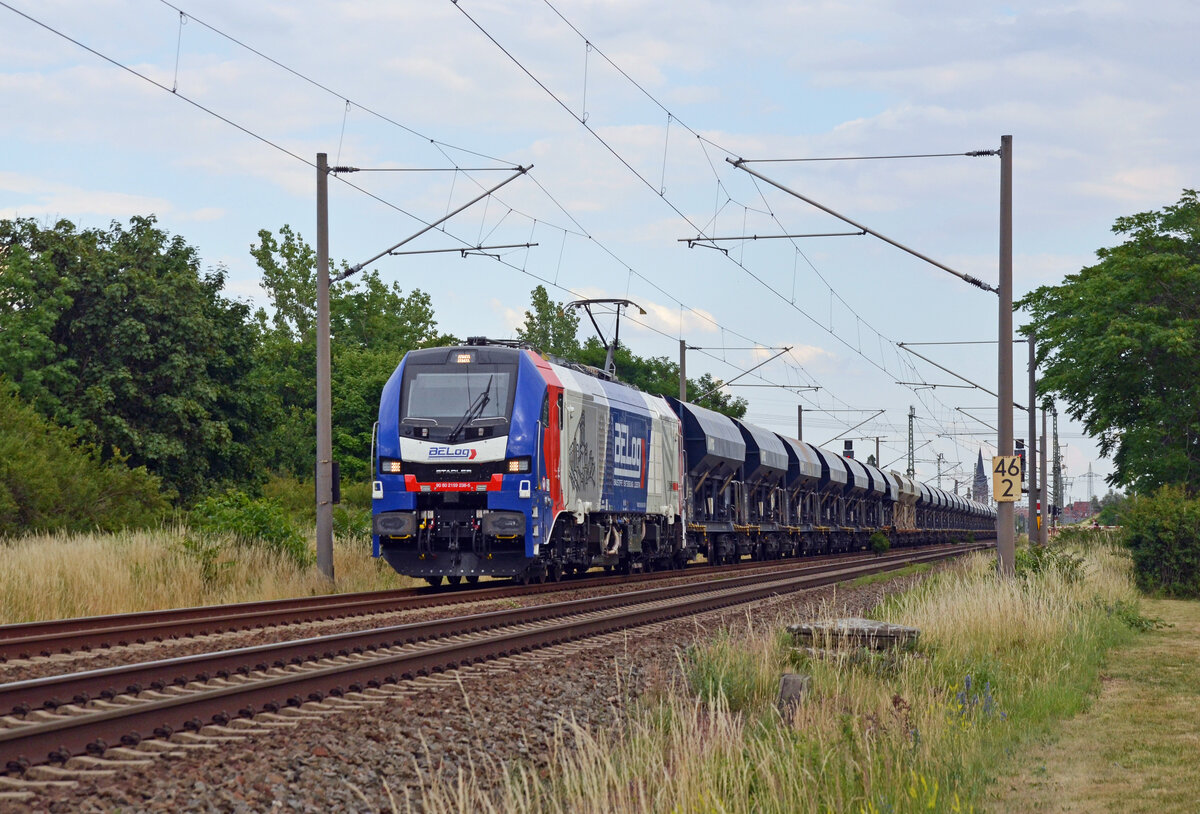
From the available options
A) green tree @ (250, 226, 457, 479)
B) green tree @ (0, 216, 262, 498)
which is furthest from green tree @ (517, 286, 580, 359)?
green tree @ (0, 216, 262, 498)

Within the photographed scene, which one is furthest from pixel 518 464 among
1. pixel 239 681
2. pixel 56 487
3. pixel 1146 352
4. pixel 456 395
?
pixel 1146 352

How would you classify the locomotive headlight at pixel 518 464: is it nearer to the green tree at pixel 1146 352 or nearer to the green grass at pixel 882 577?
the green grass at pixel 882 577

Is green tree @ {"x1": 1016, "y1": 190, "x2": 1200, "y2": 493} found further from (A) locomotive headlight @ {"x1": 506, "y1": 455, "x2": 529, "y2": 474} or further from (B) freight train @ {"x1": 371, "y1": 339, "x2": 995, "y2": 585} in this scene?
(A) locomotive headlight @ {"x1": 506, "y1": 455, "x2": 529, "y2": 474}

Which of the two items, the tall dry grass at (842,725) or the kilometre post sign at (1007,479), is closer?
the tall dry grass at (842,725)

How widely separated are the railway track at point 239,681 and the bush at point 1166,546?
1291cm

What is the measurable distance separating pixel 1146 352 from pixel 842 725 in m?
32.4

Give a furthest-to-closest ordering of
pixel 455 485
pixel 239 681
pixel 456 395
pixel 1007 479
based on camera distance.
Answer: pixel 456 395
pixel 455 485
pixel 1007 479
pixel 239 681

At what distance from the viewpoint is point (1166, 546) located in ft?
80.9

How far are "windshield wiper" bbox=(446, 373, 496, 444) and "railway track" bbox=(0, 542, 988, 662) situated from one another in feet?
8.13

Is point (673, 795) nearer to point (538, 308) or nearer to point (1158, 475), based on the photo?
point (1158, 475)

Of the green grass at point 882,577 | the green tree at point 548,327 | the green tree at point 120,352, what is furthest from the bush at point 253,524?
the green tree at point 548,327

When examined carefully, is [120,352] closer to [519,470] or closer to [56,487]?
[56,487]

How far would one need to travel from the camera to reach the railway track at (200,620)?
1202cm

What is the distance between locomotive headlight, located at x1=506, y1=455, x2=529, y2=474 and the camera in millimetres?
20391
